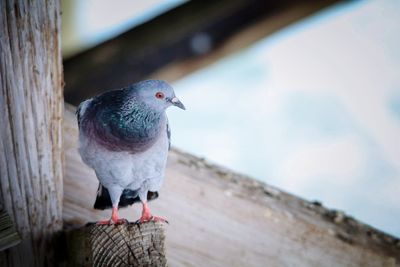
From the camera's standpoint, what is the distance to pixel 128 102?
99 centimetres

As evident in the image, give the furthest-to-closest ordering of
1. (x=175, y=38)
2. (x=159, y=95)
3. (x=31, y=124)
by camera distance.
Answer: (x=175, y=38) < (x=31, y=124) < (x=159, y=95)

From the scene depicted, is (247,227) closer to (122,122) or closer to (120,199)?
(120,199)

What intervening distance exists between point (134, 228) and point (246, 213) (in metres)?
0.52

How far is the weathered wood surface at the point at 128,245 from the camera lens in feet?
3.25

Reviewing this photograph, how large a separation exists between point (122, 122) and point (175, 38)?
0.46m

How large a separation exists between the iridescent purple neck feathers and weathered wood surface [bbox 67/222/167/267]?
155mm

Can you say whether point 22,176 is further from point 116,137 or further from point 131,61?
point 131,61

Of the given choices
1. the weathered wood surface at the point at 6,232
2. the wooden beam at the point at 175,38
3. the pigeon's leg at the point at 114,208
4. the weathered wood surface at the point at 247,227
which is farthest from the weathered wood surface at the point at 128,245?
the wooden beam at the point at 175,38

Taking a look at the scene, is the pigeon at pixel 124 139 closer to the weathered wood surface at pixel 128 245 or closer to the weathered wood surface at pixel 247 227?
the weathered wood surface at pixel 128 245

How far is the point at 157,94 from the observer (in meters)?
0.96

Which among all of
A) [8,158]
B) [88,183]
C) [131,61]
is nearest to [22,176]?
[8,158]

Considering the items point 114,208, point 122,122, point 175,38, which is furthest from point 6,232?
point 175,38

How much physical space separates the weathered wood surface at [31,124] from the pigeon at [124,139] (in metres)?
0.09

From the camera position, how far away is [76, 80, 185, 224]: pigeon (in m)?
1.00
